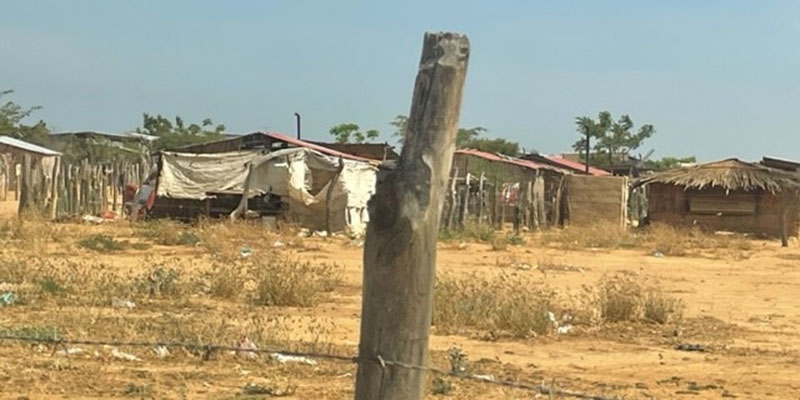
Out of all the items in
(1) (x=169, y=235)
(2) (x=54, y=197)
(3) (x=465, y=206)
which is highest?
(3) (x=465, y=206)

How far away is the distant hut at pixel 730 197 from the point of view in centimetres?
2916

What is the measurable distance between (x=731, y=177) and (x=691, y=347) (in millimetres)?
21641

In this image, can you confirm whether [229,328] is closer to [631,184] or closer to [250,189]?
[250,189]

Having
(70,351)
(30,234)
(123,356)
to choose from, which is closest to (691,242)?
(30,234)

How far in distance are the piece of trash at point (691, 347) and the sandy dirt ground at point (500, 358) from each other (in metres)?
0.06

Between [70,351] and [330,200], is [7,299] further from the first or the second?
[330,200]

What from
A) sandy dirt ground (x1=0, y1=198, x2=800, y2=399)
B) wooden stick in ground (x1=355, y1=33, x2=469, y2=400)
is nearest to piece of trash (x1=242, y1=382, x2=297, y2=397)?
sandy dirt ground (x1=0, y1=198, x2=800, y2=399)

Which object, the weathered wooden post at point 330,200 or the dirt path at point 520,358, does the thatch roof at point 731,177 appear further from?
the dirt path at point 520,358

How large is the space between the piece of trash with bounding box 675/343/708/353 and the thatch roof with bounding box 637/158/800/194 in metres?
20.9

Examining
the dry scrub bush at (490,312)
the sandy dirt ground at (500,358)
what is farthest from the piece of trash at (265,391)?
the dry scrub bush at (490,312)

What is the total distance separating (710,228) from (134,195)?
1605 centimetres

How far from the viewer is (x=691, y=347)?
9047mm

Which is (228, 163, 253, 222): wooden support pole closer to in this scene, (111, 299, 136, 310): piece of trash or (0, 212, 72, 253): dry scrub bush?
(0, 212, 72, 253): dry scrub bush

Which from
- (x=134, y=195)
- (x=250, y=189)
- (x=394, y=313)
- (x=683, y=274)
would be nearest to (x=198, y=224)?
(x=250, y=189)
